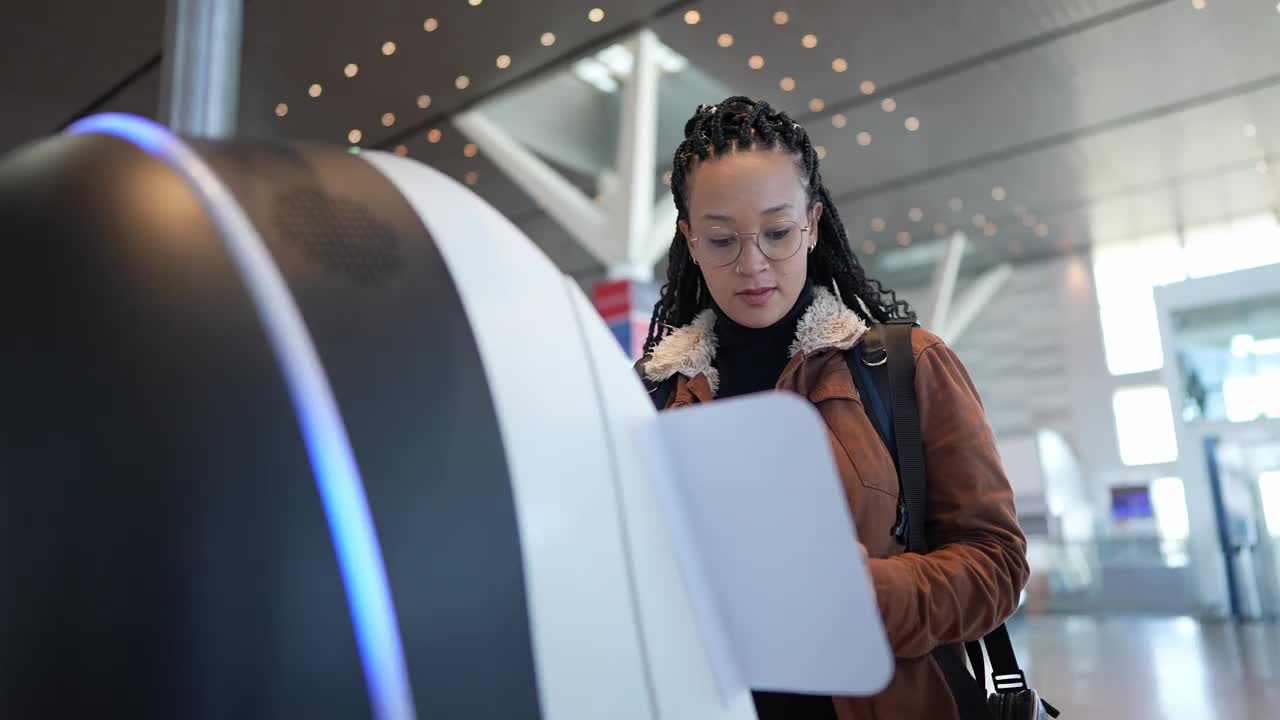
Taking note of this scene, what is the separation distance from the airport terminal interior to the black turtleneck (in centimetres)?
569

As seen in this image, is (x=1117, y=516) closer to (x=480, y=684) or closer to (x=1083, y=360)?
(x=1083, y=360)

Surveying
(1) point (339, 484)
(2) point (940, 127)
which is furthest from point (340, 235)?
(2) point (940, 127)

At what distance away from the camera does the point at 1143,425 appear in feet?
67.1

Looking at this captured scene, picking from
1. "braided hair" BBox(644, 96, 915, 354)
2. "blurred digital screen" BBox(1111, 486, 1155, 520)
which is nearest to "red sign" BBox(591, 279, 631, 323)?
"braided hair" BBox(644, 96, 915, 354)

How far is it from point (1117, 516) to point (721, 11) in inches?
541

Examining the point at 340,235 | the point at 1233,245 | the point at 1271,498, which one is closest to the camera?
the point at 340,235

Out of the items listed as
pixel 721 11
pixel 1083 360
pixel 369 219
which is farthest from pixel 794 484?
pixel 1083 360

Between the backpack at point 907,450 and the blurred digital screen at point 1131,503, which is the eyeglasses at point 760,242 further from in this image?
the blurred digital screen at point 1131,503

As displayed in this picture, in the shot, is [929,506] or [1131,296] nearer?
[929,506]

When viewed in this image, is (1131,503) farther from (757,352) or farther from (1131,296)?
(757,352)

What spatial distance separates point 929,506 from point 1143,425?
21.6 m

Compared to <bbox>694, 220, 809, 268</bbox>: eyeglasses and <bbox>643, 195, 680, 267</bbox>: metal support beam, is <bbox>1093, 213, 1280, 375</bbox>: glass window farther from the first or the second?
<bbox>694, 220, 809, 268</bbox>: eyeglasses

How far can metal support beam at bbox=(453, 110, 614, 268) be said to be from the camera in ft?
38.1

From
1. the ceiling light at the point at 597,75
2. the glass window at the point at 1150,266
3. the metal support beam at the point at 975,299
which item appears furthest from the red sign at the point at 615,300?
the glass window at the point at 1150,266
